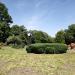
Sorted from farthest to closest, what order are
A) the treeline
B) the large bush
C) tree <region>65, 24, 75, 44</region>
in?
tree <region>65, 24, 75, 44</region> → the treeline → the large bush

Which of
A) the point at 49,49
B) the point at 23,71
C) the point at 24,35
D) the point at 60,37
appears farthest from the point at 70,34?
the point at 23,71

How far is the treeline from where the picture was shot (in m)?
36.2

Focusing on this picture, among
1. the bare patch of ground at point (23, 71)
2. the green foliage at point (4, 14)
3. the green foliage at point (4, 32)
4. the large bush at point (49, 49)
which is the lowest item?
the bare patch of ground at point (23, 71)

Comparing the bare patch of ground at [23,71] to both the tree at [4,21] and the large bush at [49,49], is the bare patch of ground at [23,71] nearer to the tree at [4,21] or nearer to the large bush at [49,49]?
the large bush at [49,49]

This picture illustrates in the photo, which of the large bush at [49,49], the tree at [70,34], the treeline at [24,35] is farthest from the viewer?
the tree at [70,34]

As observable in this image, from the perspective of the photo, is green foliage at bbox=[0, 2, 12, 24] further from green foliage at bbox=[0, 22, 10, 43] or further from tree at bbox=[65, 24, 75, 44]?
tree at bbox=[65, 24, 75, 44]

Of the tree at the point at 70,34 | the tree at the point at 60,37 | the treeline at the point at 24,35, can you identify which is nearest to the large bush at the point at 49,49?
the treeline at the point at 24,35

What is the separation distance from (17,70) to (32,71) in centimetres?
74

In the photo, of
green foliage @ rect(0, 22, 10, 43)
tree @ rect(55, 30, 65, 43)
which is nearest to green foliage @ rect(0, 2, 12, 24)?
green foliage @ rect(0, 22, 10, 43)

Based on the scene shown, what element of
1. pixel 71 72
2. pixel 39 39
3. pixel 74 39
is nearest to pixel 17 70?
pixel 71 72

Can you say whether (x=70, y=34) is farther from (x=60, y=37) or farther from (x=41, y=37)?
(x=41, y=37)

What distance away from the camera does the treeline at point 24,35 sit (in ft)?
119

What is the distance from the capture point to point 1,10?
4431 cm

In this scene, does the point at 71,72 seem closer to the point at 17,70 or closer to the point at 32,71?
the point at 32,71
